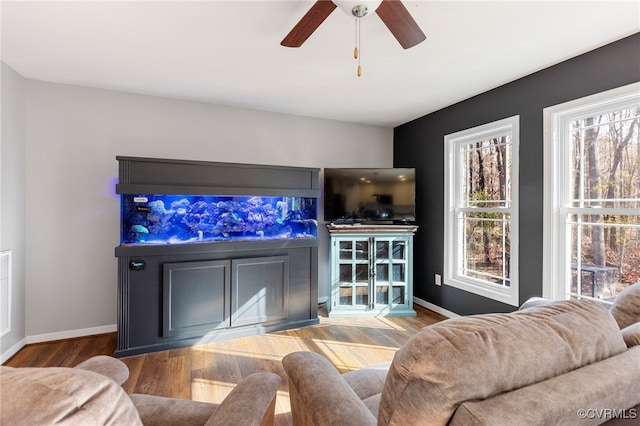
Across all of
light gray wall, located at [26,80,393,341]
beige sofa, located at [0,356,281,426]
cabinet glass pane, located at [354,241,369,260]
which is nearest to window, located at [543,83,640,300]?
cabinet glass pane, located at [354,241,369,260]

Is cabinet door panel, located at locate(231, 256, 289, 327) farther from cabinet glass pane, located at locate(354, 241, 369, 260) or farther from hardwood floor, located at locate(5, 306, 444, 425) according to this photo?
cabinet glass pane, located at locate(354, 241, 369, 260)

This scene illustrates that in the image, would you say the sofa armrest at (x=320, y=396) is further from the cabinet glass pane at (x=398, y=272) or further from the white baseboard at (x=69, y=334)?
the white baseboard at (x=69, y=334)

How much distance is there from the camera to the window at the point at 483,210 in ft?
9.64

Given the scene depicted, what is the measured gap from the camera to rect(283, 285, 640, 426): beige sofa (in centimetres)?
68

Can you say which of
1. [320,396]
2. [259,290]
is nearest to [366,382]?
[320,396]

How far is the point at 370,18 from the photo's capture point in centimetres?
191

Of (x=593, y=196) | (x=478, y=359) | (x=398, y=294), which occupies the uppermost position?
(x=593, y=196)

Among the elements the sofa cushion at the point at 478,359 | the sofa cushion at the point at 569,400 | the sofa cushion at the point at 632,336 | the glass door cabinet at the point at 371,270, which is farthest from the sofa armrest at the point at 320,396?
the glass door cabinet at the point at 371,270

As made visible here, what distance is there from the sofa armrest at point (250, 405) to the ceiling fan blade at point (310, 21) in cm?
171

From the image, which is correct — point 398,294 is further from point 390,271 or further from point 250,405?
point 250,405

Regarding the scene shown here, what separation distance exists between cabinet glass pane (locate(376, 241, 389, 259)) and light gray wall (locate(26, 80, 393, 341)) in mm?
2200

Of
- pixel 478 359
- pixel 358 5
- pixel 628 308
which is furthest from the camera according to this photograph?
pixel 358 5

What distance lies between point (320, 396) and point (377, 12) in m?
1.74

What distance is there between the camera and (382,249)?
12.3 ft
